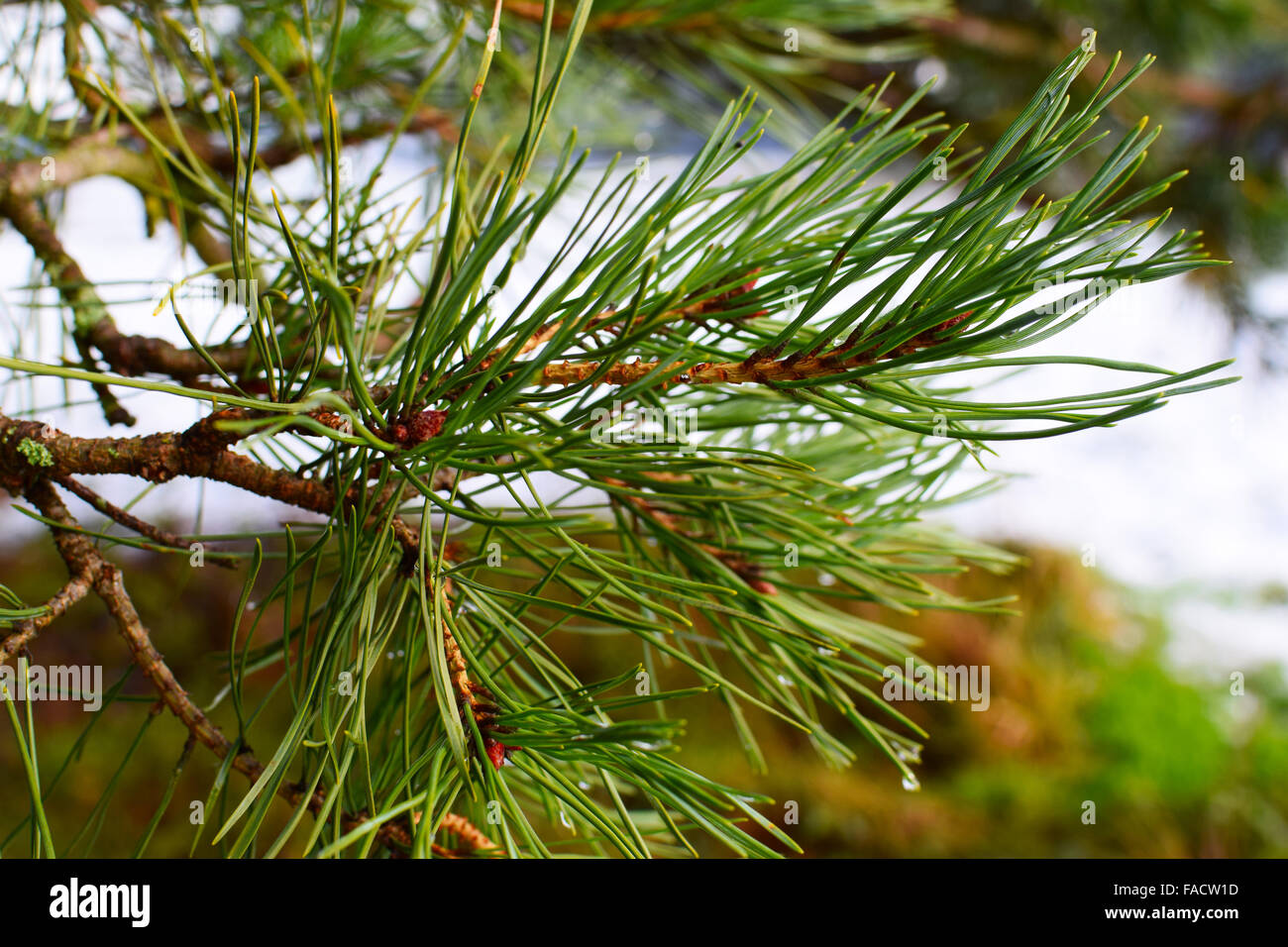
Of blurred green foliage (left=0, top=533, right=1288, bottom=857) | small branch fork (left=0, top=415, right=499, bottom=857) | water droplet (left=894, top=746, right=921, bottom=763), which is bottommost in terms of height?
blurred green foliage (left=0, top=533, right=1288, bottom=857)

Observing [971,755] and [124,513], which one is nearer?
[124,513]

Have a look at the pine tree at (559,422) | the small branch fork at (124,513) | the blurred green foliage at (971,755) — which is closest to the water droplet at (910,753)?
the pine tree at (559,422)

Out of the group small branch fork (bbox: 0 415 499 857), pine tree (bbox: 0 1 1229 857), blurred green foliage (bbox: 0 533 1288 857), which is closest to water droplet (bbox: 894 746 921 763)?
pine tree (bbox: 0 1 1229 857)

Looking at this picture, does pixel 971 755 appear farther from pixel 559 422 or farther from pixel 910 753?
pixel 559 422

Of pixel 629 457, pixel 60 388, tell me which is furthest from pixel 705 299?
pixel 60 388

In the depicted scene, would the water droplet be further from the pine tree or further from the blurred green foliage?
the blurred green foliage

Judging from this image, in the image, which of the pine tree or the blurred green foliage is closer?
the pine tree

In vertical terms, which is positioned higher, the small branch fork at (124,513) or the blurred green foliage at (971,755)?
the small branch fork at (124,513)

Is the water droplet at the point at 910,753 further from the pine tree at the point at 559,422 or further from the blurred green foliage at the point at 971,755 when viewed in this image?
the blurred green foliage at the point at 971,755

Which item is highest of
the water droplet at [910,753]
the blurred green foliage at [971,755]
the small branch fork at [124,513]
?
the small branch fork at [124,513]

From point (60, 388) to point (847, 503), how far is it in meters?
0.29

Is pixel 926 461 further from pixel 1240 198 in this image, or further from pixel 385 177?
pixel 1240 198

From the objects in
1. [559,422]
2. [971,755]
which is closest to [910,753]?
[559,422]

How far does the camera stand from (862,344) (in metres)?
0.14
